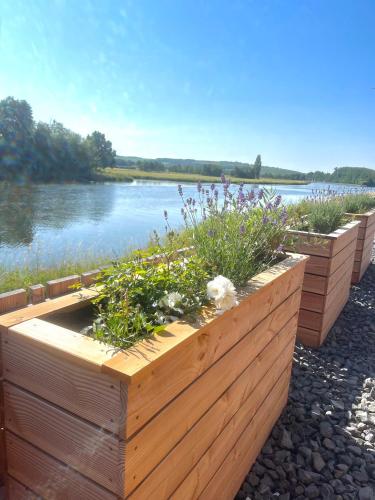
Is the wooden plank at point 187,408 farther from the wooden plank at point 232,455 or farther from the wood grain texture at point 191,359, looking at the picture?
the wooden plank at point 232,455

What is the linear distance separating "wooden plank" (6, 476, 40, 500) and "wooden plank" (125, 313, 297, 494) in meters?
0.50

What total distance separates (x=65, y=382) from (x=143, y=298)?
0.40m

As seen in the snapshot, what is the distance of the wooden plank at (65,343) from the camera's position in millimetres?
899

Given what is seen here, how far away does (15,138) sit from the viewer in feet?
62.5

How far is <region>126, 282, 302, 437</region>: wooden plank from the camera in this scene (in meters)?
0.86

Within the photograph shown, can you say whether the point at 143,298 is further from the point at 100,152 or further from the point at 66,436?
the point at 100,152

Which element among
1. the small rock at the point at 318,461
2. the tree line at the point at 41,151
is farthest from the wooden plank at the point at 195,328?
the tree line at the point at 41,151

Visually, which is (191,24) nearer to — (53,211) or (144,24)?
(144,24)

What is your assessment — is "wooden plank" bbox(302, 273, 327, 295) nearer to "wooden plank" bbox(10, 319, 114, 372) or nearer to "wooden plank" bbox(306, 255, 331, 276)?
"wooden plank" bbox(306, 255, 331, 276)

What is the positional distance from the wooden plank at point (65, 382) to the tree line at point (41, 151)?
61.1 feet

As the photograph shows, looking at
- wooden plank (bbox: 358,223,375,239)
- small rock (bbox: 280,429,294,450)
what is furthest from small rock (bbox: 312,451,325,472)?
wooden plank (bbox: 358,223,375,239)

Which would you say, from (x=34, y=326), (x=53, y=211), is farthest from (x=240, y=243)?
(x=53, y=211)

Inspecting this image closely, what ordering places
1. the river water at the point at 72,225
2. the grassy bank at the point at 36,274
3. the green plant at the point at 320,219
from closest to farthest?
1. the grassy bank at the point at 36,274
2. the green plant at the point at 320,219
3. the river water at the point at 72,225

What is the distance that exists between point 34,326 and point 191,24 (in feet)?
15.6
